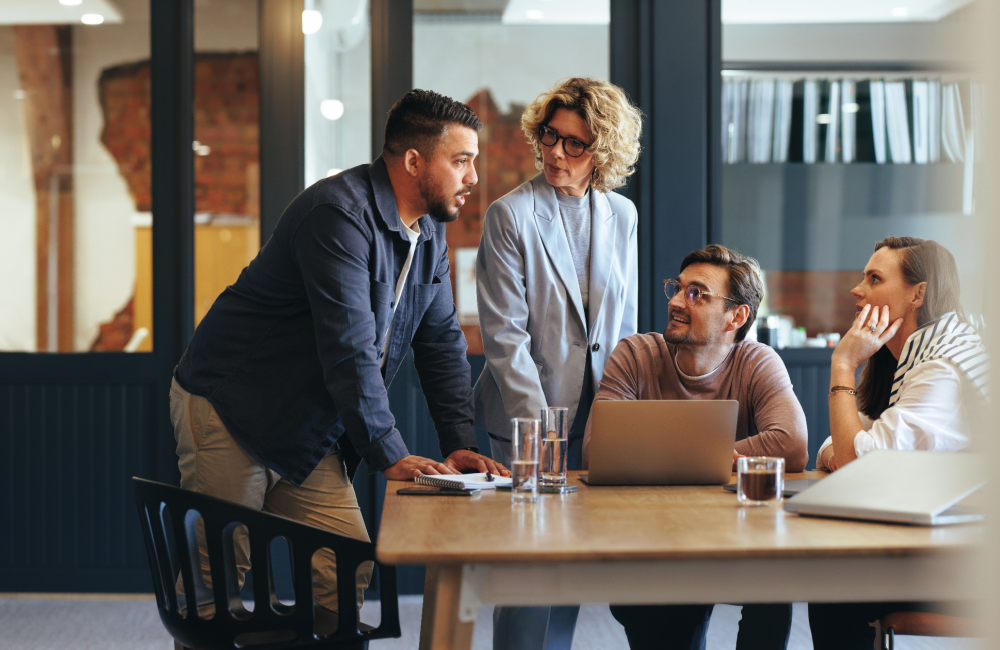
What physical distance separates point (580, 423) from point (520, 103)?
1689 millimetres

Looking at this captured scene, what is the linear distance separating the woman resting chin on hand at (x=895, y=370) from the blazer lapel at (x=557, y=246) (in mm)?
637

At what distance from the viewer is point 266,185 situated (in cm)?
334

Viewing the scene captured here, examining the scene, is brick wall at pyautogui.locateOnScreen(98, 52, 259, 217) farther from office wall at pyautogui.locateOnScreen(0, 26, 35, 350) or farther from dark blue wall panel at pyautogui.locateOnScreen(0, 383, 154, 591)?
dark blue wall panel at pyautogui.locateOnScreen(0, 383, 154, 591)

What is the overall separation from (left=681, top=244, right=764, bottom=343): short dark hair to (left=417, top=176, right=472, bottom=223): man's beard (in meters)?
0.58

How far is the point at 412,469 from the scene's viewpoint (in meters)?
1.61

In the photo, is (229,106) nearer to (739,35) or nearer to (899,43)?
(739,35)

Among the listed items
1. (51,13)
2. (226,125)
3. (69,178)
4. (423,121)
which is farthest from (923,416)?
(51,13)

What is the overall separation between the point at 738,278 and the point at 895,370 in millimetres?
399

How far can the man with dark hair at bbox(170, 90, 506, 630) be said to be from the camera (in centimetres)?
169

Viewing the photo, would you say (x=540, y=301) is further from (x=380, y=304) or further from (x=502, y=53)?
(x=502, y=53)

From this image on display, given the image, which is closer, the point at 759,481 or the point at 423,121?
the point at 759,481

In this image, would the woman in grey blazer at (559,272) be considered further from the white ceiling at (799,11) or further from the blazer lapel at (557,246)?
the white ceiling at (799,11)

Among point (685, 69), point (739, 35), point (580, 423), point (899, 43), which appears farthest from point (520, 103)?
point (580, 423)

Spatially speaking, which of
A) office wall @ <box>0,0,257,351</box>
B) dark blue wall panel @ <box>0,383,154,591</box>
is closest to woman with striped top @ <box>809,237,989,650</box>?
dark blue wall panel @ <box>0,383,154,591</box>
